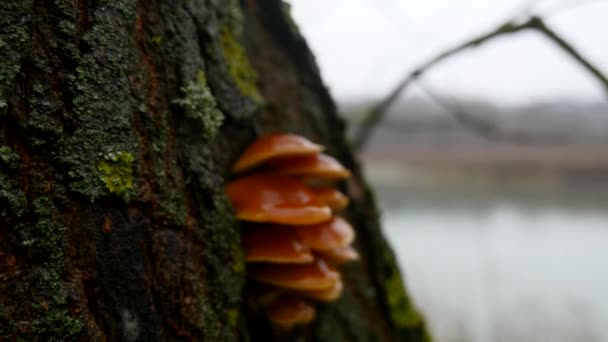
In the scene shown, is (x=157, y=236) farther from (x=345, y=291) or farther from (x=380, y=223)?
(x=380, y=223)

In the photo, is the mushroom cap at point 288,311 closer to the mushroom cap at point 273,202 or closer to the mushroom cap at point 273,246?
the mushroom cap at point 273,246

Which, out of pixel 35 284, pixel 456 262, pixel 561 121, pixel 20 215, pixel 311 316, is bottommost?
pixel 456 262

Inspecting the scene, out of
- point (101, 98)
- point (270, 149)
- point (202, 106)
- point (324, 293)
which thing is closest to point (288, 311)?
point (324, 293)

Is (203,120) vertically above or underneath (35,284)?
above

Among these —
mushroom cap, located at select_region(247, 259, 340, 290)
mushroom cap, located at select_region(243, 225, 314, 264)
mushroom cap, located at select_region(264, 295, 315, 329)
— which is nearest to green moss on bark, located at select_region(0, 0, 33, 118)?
mushroom cap, located at select_region(243, 225, 314, 264)

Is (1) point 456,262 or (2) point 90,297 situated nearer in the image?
(2) point 90,297

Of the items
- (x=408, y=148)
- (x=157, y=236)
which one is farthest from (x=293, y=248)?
(x=408, y=148)

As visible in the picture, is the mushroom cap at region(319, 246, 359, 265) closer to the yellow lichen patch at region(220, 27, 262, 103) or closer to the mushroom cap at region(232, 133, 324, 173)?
the mushroom cap at region(232, 133, 324, 173)
